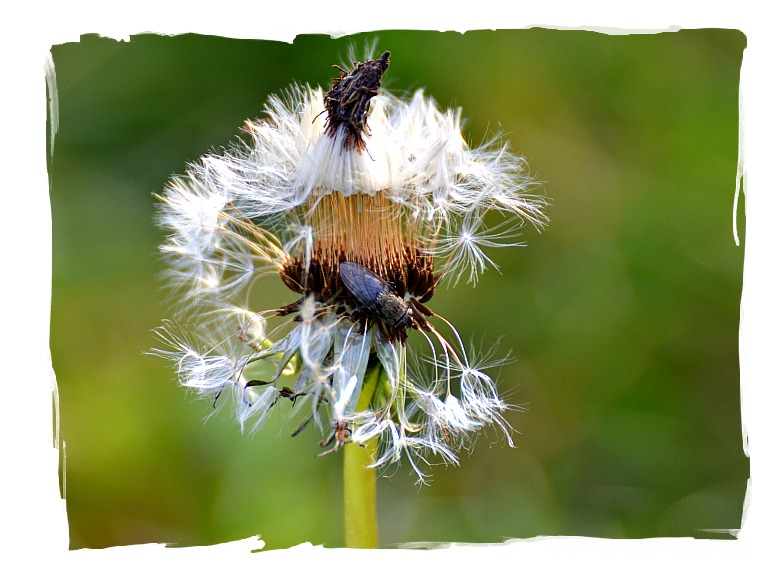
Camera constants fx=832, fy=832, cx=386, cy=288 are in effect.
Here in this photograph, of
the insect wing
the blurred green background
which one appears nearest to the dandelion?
the insect wing

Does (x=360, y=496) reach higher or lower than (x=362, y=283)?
lower

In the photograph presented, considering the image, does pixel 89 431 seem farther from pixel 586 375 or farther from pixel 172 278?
pixel 586 375

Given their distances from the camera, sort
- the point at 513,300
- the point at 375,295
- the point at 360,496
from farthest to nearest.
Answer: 1. the point at 513,300
2. the point at 360,496
3. the point at 375,295

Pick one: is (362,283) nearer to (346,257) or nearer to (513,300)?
(346,257)

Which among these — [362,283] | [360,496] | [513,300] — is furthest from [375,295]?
[513,300]

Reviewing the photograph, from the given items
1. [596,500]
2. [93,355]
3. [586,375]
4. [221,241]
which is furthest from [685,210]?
[93,355]

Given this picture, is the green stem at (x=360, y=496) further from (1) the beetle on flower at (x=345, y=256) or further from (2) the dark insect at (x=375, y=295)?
(2) the dark insect at (x=375, y=295)

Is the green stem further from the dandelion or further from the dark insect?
the dark insect

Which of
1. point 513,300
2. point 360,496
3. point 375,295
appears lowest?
point 360,496
